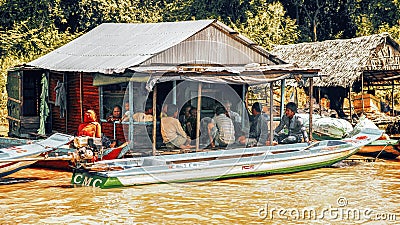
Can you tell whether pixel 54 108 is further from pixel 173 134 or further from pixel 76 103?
pixel 173 134

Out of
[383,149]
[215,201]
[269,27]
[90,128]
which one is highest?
[269,27]

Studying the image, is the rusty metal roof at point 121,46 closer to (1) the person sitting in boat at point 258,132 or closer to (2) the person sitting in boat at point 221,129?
(1) the person sitting in boat at point 258,132

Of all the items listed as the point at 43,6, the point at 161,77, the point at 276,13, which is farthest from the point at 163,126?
the point at 276,13

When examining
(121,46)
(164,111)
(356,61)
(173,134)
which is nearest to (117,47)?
(121,46)

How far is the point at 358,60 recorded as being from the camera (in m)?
20.6

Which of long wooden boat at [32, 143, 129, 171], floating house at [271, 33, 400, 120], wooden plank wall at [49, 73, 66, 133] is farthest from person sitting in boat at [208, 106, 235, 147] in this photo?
floating house at [271, 33, 400, 120]

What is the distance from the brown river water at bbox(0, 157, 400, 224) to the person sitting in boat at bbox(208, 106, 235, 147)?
4.37 feet

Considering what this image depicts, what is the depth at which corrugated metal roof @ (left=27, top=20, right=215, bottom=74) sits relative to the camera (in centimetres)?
1428

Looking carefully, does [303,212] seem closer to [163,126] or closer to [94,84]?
[163,126]

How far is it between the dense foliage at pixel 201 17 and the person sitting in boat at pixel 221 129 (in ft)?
36.6

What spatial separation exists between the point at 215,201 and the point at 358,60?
10787 millimetres

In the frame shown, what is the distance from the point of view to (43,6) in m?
28.6

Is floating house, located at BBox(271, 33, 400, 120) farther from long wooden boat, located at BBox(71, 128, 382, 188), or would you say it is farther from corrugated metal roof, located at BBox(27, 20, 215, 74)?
corrugated metal roof, located at BBox(27, 20, 215, 74)

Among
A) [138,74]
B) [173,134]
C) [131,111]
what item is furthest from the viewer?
[173,134]
